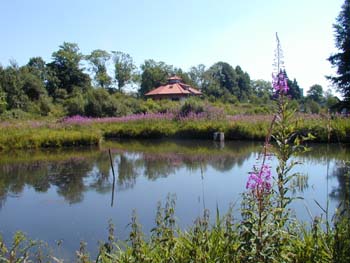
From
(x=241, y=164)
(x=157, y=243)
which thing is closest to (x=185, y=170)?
(x=241, y=164)

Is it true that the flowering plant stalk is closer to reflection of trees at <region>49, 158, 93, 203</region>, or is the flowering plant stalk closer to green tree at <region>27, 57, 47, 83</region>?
reflection of trees at <region>49, 158, 93, 203</region>

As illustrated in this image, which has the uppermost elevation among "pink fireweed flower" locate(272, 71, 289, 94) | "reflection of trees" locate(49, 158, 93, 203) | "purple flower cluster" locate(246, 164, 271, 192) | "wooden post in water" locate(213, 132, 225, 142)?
"pink fireweed flower" locate(272, 71, 289, 94)

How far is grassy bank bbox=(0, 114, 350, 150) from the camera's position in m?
12.1

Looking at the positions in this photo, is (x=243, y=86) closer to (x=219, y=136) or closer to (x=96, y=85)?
(x=96, y=85)

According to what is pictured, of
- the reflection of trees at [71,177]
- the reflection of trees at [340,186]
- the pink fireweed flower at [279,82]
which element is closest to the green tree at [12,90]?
the reflection of trees at [71,177]

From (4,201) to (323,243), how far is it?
4.65 metres

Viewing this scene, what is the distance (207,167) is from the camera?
7.91m

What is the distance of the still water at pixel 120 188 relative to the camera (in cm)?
418

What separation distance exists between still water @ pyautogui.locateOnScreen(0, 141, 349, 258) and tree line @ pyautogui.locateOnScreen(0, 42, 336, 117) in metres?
3.89

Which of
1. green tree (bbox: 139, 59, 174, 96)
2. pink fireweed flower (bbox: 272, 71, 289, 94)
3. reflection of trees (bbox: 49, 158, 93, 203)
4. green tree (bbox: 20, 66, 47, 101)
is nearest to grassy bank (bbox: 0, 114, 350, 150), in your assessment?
reflection of trees (bbox: 49, 158, 93, 203)

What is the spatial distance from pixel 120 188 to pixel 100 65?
42.6 meters

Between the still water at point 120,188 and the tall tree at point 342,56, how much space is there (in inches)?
401

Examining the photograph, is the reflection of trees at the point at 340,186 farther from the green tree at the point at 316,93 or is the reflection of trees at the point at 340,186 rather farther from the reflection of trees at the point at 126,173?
the green tree at the point at 316,93

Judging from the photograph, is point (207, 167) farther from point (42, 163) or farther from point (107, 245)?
point (107, 245)
